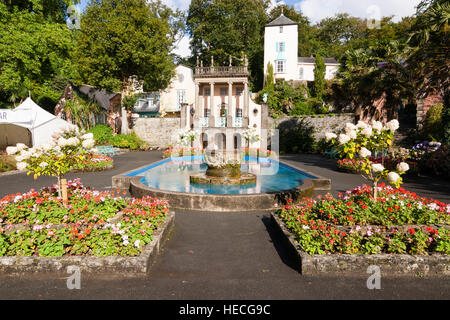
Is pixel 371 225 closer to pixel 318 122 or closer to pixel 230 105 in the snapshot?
pixel 230 105

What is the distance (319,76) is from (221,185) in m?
30.3

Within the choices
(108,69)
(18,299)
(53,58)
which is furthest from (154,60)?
(18,299)

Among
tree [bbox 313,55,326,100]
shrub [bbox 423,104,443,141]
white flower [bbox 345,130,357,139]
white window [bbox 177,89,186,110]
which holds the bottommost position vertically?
white flower [bbox 345,130,357,139]

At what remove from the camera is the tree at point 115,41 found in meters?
24.4

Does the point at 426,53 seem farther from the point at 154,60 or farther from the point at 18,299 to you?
the point at 154,60

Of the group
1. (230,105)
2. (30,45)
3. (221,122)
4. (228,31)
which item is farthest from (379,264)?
(228,31)

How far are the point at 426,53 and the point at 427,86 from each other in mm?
2957

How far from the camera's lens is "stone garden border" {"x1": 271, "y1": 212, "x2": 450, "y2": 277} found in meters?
3.93

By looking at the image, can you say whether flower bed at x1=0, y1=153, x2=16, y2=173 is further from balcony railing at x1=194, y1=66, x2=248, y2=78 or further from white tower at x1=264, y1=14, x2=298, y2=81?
white tower at x1=264, y1=14, x2=298, y2=81

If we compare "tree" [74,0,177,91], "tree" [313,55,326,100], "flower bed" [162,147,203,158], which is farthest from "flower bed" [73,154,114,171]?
"tree" [313,55,326,100]

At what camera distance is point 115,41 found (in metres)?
24.4

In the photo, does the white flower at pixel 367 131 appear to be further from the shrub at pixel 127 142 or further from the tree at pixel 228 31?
the tree at pixel 228 31

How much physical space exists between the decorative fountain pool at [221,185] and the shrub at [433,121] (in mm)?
12935

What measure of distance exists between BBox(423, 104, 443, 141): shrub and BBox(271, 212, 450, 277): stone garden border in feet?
64.7
